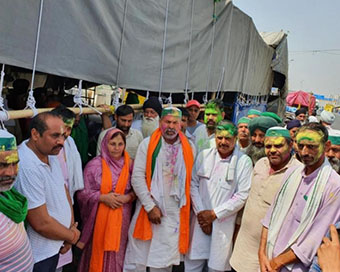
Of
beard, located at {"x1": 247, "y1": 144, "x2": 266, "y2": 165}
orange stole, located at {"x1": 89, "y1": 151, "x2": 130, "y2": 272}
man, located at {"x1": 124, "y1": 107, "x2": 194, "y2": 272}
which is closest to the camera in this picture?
orange stole, located at {"x1": 89, "y1": 151, "x2": 130, "y2": 272}

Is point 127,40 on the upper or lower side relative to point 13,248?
upper

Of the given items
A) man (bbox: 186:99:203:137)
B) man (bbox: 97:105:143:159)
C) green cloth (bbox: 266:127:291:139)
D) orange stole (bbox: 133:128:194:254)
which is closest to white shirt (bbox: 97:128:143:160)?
man (bbox: 97:105:143:159)

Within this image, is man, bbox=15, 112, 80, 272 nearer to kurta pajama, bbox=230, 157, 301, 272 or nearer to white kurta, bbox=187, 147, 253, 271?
white kurta, bbox=187, 147, 253, 271

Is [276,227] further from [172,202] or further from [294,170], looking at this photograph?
[172,202]

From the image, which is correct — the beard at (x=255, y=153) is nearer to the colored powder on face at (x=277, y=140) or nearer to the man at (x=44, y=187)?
the colored powder on face at (x=277, y=140)

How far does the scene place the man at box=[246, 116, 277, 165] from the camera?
9.64ft

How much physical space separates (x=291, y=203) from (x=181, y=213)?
3.25 ft

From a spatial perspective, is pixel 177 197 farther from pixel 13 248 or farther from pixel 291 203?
pixel 13 248

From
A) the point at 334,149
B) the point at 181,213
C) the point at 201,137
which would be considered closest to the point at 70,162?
the point at 181,213

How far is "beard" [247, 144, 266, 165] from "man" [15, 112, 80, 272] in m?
1.70

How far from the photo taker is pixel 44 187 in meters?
1.86

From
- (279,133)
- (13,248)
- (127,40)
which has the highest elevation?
(127,40)

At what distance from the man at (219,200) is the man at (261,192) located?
142 millimetres

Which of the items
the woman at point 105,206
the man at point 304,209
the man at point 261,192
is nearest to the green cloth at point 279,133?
the man at point 261,192
